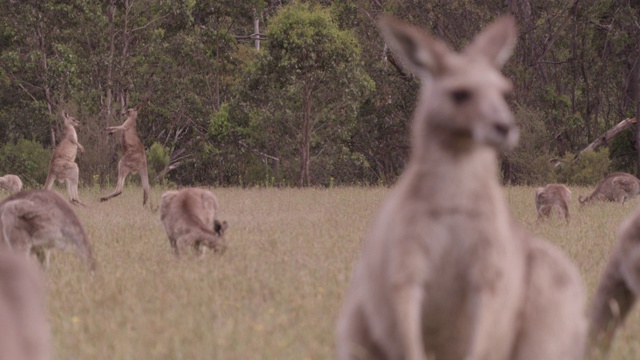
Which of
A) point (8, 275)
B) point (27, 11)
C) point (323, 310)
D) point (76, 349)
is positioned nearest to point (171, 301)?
point (323, 310)

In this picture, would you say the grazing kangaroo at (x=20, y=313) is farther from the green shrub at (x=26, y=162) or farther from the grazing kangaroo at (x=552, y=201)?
the green shrub at (x=26, y=162)

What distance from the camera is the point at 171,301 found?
786 centimetres

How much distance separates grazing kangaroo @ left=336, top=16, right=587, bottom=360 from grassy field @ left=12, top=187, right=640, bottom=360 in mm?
1812

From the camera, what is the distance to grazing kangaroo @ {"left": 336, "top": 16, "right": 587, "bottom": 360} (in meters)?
3.73

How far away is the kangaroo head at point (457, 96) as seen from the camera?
12.0ft

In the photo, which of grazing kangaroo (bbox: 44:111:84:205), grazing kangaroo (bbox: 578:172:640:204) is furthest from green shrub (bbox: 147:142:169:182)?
grazing kangaroo (bbox: 578:172:640:204)

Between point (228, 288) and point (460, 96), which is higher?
point (460, 96)

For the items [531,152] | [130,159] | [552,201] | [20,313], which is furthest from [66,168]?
[20,313]

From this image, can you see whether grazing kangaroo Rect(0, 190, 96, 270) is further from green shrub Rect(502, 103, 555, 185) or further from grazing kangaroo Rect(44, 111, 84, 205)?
green shrub Rect(502, 103, 555, 185)

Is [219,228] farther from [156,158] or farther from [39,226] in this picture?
[156,158]

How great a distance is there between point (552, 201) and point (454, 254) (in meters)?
11.9

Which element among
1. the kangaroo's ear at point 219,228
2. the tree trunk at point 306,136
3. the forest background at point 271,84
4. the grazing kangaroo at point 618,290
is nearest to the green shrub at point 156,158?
the forest background at point 271,84

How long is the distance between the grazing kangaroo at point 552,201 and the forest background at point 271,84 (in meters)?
13.4

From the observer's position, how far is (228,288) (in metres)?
8.55
